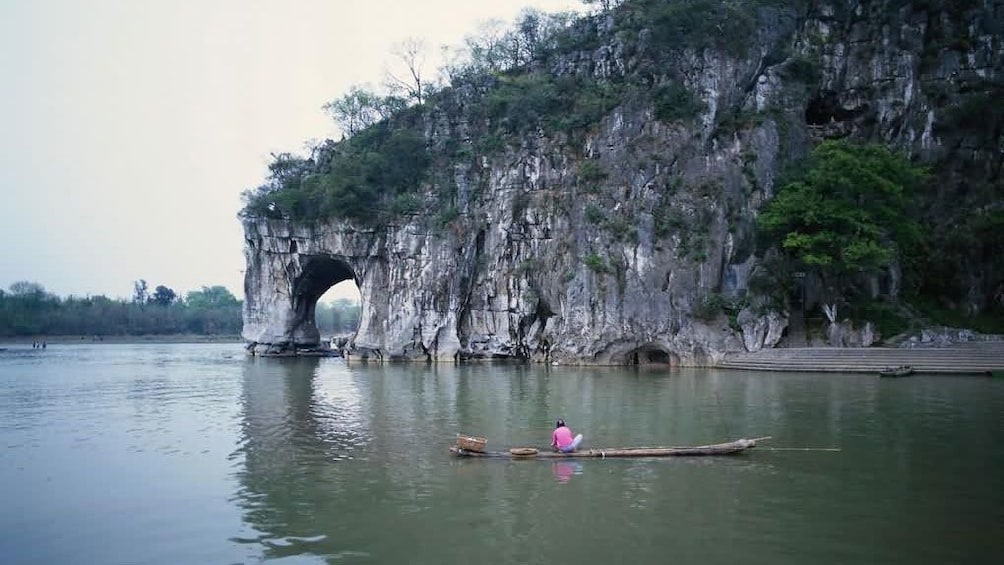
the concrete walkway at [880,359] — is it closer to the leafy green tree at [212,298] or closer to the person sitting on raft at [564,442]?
the person sitting on raft at [564,442]

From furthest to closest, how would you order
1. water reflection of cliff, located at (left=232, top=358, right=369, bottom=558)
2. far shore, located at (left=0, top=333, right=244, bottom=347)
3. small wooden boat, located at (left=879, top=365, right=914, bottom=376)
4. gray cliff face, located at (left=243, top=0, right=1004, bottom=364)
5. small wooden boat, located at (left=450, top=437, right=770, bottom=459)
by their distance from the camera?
far shore, located at (left=0, top=333, right=244, bottom=347), gray cliff face, located at (left=243, top=0, right=1004, bottom=364), small wooden boat, located at (left=879, top=365, right=914, bottom=376), small wooden boat, located at (left=450, top=437, right=770, bottom=459), water reflection of cliff, located at (left=232, top=358, right=369, bottom=558)

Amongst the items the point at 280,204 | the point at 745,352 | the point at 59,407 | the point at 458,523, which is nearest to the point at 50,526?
the point at 458,523

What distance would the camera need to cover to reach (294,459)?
13648 millimetres

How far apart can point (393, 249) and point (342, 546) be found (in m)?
39.8

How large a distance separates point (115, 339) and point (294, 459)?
307 feet

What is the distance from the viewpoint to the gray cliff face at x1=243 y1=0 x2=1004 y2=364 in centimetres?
3841

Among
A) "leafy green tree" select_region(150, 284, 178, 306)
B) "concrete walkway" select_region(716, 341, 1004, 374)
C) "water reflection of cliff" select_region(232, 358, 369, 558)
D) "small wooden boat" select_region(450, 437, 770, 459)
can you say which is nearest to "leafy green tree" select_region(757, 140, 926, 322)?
"concrete walkway" select_region(716, 341, 1004, 374)

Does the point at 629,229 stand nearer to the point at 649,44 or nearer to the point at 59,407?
the point at 649,44

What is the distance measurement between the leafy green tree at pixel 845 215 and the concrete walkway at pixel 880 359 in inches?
145

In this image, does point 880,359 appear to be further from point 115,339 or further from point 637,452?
point 115,339

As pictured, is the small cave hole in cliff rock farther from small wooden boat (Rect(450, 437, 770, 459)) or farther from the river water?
small wooden boat (Rect(450, 437, 770, 459))

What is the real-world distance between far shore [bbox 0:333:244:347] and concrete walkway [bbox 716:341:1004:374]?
78877 mm

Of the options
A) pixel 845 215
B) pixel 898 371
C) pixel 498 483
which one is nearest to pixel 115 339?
pixel 845 215

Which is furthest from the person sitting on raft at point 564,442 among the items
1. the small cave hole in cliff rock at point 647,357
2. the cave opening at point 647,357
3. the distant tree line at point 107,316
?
the distant tree line at point 107,316
